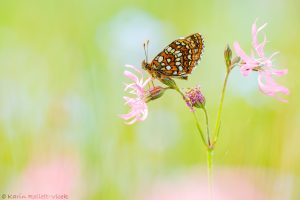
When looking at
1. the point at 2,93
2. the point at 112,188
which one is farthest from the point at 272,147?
the point at 2,93

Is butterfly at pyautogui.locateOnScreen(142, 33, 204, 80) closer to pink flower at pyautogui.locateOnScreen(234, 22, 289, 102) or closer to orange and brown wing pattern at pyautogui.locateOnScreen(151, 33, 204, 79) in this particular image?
orange and brown wing pattern at pyautogui.locateOnScreen(151, 33, 204, 79)

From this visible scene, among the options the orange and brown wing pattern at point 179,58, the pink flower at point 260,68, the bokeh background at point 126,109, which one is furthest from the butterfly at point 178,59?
the bokeh background at point 126,109

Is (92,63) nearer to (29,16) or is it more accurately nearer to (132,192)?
(132,192)

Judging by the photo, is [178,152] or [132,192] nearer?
[132,192]

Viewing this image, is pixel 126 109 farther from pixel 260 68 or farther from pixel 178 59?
pixel 260 68

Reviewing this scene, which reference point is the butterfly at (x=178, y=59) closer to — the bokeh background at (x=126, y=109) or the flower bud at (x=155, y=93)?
the flower bud at (x=155, y=93)

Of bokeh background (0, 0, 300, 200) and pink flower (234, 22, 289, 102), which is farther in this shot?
bokeh background (0, 0, 300, 200)

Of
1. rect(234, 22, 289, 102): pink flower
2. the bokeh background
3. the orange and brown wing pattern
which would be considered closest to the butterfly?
the orange and brown wing pattern
